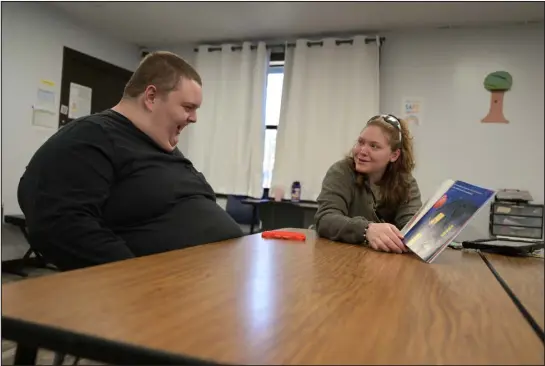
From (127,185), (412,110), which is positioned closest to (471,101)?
(412,110)

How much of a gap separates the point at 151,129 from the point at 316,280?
0.79 metres

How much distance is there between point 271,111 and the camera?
449 cm

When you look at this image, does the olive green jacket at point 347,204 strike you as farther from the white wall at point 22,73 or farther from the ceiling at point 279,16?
the white wall at point 22,73

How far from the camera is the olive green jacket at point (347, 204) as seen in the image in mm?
1464

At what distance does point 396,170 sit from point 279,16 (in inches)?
98.1

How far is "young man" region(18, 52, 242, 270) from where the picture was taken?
1000 millimetres

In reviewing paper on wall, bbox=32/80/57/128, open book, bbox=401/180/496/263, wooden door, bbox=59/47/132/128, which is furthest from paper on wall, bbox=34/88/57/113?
open book, bbox=401/180/496/263

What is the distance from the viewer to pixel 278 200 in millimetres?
4191

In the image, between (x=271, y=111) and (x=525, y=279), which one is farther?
(x=271, y=111)

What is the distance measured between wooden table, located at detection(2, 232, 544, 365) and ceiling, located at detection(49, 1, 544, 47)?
3.16 meters

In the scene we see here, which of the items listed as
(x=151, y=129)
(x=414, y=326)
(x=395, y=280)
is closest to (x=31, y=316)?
(x=414, y=326)

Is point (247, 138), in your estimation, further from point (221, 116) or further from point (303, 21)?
point (303, 21)

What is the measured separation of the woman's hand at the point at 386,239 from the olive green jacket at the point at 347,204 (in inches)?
6.2

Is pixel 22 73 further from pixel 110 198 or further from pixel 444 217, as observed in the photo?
pixel 444 217
